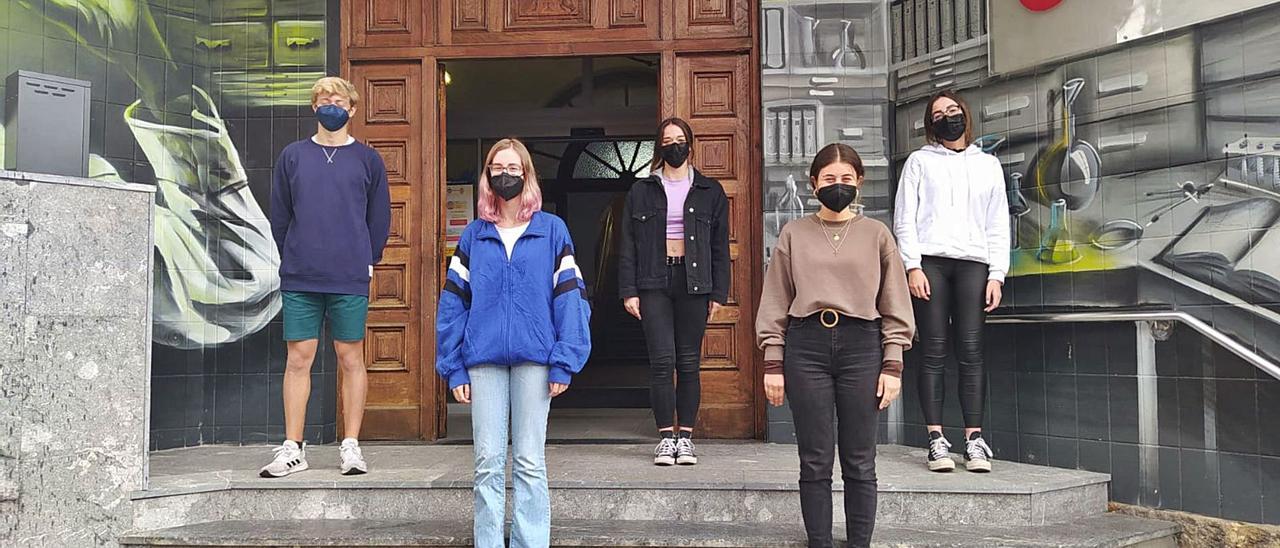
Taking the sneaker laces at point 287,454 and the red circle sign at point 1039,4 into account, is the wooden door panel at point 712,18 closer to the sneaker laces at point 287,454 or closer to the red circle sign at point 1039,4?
the red circle sign at point 1039,4

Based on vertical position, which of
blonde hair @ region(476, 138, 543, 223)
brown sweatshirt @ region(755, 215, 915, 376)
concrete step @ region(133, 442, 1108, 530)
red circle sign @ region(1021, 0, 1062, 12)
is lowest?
concrete step @ region(133, 442, 1108, 530)

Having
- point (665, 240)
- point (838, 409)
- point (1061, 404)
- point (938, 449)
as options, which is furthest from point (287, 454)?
point (1061, 404)

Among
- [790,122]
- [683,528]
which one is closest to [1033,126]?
[790,122]

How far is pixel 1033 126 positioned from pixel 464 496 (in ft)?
10.9

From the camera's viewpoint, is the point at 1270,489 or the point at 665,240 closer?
the point at 1270,489

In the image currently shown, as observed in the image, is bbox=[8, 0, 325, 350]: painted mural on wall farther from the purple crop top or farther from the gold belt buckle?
the gold belt buckle

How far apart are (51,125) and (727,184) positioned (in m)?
3.52

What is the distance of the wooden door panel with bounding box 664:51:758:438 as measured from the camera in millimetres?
6172

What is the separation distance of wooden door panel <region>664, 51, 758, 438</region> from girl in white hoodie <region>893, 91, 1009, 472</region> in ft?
4.52

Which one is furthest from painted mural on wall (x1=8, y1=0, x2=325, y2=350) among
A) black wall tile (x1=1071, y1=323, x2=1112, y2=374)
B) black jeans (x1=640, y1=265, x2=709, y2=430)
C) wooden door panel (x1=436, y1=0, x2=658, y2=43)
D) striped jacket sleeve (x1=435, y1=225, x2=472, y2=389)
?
black wall tile (x1=1071, y1=323, x2=1112, y2=374)

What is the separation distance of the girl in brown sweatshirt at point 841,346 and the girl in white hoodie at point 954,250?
1.09m

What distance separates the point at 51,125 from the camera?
14.0ft

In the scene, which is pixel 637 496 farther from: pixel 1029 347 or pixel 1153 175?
pixel 1153 175

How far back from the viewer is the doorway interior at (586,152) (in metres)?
8.89
